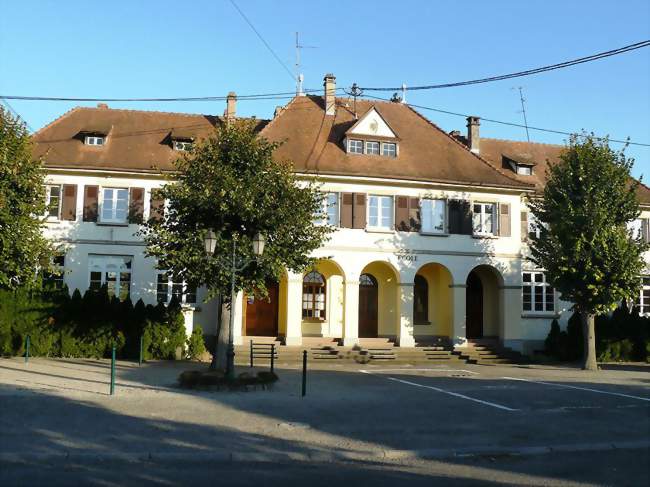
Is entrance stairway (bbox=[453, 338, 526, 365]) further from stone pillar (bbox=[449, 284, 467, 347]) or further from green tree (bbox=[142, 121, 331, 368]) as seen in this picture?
green tree (bbox=[142, 121, 331, 368])

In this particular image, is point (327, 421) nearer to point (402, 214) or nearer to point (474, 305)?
point (402, 214)

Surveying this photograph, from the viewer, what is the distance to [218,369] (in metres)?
18.9

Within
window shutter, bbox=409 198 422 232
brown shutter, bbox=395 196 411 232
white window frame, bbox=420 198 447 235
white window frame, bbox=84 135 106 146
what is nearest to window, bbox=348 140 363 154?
brown shutter, bbox=395 196 411 232

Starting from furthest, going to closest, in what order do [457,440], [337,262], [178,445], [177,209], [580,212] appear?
[337,262] < [580,212] < [177,209] < [457,440] < [178,445]

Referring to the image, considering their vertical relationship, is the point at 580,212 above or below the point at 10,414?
above

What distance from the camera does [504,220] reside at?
2948 cm

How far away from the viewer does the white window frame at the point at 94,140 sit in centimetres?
2847

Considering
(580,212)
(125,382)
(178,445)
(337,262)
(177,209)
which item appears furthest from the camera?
(337,262)

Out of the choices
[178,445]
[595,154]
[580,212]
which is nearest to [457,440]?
[178,445]

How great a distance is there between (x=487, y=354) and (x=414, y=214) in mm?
6648

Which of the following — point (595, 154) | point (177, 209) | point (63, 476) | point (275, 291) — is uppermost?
point (595, 154)

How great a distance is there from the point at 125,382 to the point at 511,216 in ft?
62.1

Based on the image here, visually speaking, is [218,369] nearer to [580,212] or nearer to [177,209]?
[177,209]

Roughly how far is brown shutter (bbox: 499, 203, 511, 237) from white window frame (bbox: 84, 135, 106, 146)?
57.5ft
